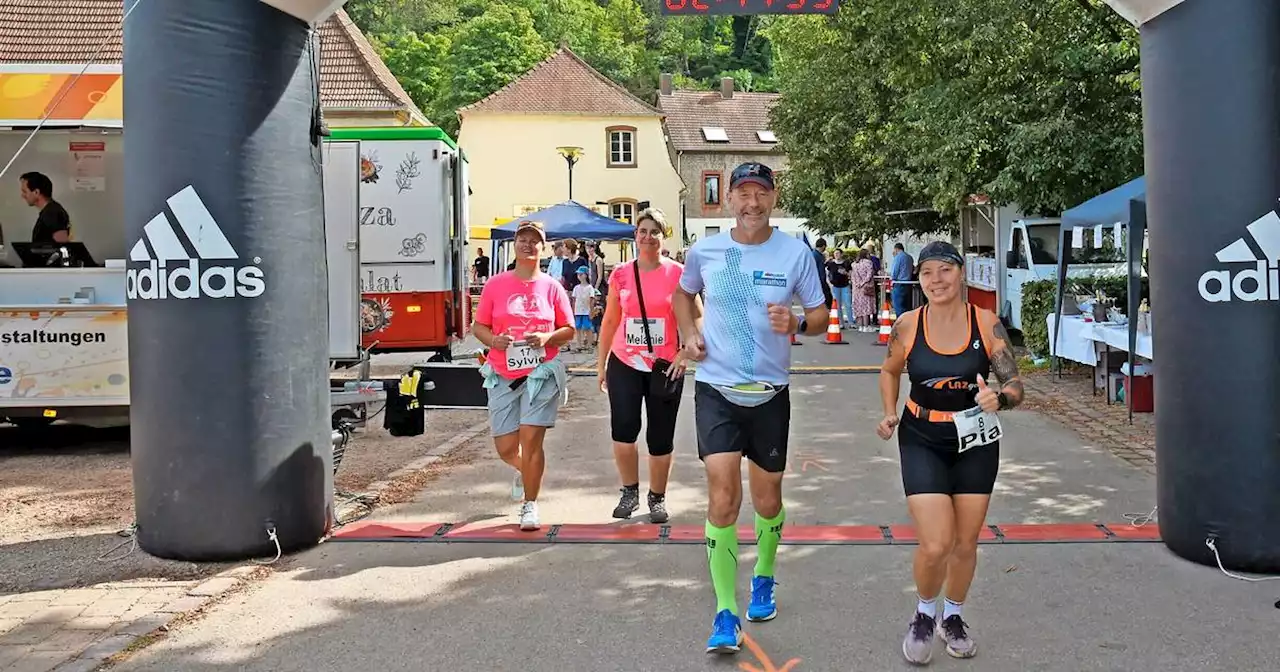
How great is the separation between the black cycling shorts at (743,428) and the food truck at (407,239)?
9334mm

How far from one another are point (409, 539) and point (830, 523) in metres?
2.46

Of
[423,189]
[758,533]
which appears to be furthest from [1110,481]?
[423,189]

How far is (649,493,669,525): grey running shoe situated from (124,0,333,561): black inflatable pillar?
2.07m

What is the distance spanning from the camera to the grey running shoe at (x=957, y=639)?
15.5 ft

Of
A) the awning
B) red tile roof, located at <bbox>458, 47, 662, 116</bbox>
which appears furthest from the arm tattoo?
red tile roof, located at <bbox>458, 47, 662, 116</bbox>

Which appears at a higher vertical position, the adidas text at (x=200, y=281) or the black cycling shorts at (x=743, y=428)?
the adidas text at (x=200, y=281)

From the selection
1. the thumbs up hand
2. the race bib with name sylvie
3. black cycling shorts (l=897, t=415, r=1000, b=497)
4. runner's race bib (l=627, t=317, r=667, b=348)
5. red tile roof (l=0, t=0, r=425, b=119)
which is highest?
red tile roof (l=0, t=0, r=425, b=119)

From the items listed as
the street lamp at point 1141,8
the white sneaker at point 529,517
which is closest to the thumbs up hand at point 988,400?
the street lamp at point 1141,8

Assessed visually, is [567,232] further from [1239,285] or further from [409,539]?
[1239,285]

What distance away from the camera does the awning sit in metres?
9.62

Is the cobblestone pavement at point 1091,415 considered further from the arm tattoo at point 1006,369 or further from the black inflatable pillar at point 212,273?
the black inflatable pillar at point 212,273

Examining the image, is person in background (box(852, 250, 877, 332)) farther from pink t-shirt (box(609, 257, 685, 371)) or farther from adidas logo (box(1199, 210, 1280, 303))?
adidas logo (box(1199, 210, 1280, 303))

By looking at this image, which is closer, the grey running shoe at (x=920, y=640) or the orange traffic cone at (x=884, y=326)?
the grey running shoe at (x=920, y=640)

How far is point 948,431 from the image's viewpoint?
4.57 metres
